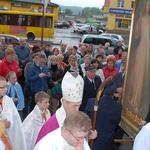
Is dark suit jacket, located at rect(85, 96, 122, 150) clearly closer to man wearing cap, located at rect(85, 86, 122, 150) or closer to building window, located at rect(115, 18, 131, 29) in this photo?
man wearing cap, located at rect(85, 86, 122, 150)

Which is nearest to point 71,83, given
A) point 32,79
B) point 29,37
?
point 32,79

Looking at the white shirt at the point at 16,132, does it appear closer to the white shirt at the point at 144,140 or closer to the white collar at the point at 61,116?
the white collar at the point at 61,116

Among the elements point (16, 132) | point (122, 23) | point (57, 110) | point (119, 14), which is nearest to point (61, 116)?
point (57, 110)

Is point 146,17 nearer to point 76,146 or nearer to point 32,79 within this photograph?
point 76,146

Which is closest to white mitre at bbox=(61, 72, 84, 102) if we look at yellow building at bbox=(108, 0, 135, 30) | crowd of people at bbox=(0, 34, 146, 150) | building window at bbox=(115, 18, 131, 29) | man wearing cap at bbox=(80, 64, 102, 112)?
crowd of people at bbox=(0, 34, 146, 150)

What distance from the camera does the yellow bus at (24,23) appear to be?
28.6 m

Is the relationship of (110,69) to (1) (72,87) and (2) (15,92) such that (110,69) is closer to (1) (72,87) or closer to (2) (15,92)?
(2) (15,92)

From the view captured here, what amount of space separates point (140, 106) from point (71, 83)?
4.32 feet

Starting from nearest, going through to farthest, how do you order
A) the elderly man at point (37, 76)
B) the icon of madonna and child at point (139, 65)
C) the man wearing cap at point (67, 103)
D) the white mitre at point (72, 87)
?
1. the man wearing cap at point (67, 103)
2. the white mitre at point (72, 87)
3. the icon of madonna and child at point (139, 65)
4. the elderly man at point (37, 76)

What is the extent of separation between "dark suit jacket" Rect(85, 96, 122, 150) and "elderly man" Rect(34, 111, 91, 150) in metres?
2.25

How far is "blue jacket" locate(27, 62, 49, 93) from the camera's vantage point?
745 centimetres

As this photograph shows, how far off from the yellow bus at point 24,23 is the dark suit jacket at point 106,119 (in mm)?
24182

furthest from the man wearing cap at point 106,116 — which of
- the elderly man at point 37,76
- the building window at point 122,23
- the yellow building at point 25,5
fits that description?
the yellow building at point 25,5

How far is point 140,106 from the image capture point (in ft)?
15.2
